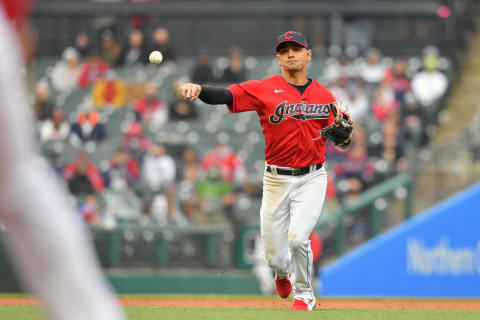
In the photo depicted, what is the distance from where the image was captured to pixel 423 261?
37.1ft

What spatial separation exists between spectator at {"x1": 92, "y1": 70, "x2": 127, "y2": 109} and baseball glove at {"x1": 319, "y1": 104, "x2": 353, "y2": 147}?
31.8 feet

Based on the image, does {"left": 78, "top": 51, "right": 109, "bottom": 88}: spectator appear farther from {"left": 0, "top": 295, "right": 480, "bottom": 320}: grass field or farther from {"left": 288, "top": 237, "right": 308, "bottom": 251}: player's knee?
{"left": 288, "top": 237, "right": 308, "bottom": 251}: player's knee

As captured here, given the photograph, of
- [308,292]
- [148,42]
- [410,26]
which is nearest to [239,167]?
[148,42]

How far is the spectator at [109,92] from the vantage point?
15812 millimetres

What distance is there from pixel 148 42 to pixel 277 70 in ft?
7.89

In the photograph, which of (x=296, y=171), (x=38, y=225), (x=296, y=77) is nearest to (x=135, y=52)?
(x=296, y=77)

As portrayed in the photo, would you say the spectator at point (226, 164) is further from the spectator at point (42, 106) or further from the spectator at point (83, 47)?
the spectator at point (83, 47)

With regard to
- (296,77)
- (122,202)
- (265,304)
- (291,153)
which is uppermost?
(296,77)

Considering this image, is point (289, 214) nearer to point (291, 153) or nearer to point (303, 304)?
point (291, 153)

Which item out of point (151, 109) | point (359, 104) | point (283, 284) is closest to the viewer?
point (283, 284)

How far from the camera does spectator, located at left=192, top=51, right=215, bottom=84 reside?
1552 cm

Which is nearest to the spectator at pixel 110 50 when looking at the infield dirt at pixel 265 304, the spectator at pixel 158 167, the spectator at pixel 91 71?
the spectator at pixel 91 71

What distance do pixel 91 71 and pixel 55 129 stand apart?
1.85 metres

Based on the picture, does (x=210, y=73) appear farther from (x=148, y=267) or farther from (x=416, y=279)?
(x=416, y=279)
